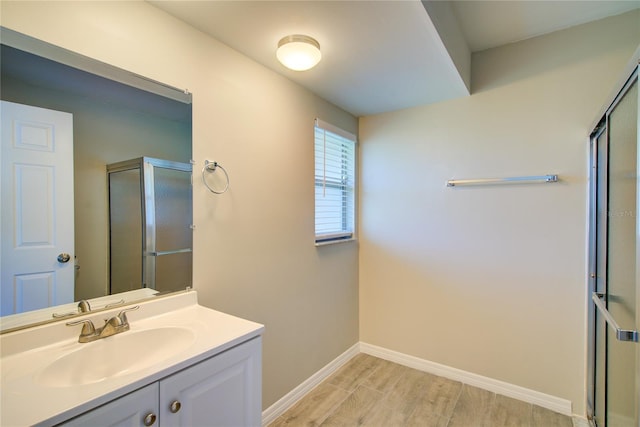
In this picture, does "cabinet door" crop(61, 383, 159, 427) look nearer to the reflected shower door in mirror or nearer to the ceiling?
the reflected shower door in mirror

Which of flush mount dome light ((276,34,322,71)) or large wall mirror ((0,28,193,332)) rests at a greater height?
flush mount dome light ((276,34,322,71))

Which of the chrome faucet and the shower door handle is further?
the chrome faucet

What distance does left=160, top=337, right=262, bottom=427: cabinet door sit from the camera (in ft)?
3.02

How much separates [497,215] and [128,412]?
2339mm

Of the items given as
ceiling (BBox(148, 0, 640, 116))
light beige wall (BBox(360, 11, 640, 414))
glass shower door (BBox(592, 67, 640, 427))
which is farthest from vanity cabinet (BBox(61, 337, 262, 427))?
light beige wall (BBox(360, 11, 640, 414))

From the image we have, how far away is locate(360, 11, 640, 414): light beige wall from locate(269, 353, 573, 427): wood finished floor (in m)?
0.18

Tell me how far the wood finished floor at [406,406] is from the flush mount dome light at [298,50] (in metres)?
2.14

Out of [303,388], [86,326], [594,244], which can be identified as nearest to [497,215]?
[594,244]

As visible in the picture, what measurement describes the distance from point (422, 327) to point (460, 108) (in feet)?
5.92

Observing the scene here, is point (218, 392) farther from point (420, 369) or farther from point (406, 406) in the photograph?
point (420, 369)

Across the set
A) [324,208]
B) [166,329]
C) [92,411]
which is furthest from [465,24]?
[92,411]

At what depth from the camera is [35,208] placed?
105 centimetres

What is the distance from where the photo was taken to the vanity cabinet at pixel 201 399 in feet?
2.63

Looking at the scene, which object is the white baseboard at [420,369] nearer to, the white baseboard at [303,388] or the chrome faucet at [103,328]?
the white baseboard at [303,388]
